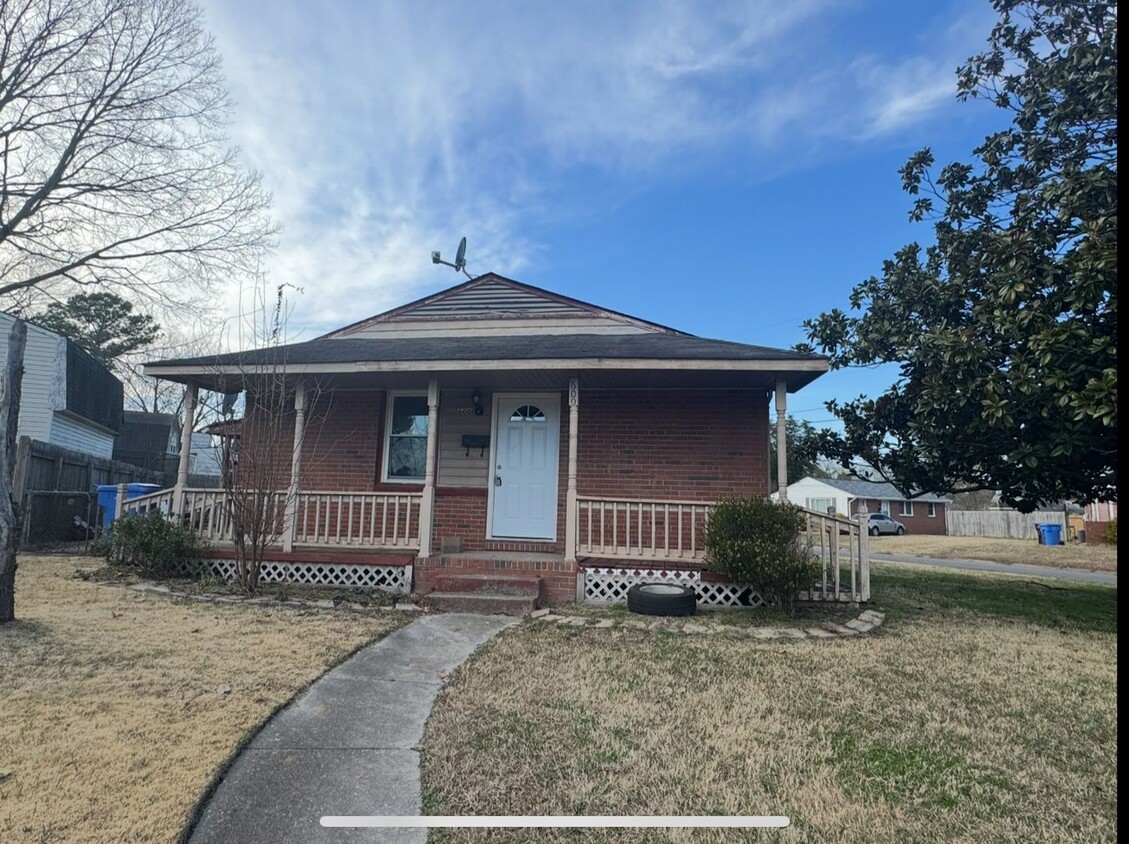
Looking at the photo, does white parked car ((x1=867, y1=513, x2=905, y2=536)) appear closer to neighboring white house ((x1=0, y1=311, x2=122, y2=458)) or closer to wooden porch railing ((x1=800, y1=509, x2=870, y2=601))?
wooden porch railing ((x1=800, y1=509, x2=870, y2=601))

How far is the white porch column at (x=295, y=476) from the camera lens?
761 cm

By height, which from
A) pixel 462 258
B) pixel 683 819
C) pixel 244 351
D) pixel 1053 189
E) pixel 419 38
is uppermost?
pixel 419 38

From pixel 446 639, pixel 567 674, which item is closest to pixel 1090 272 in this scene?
pixel 567 674

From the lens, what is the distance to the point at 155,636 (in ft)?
16.1

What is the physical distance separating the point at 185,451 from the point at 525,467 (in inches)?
181

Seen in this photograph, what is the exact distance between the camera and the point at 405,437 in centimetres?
907

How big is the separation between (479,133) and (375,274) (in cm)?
433

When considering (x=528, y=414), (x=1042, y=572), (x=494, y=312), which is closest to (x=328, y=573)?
(x=528, y=414)

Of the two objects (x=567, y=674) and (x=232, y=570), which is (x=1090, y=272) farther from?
(x=232, y=570)

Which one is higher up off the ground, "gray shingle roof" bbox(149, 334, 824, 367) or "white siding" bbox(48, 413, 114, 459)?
"gray shingle roof" bbox(149, 334, 824, 367)

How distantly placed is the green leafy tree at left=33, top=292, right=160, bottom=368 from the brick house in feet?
68.5

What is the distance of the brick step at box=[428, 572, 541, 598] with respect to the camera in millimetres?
6824

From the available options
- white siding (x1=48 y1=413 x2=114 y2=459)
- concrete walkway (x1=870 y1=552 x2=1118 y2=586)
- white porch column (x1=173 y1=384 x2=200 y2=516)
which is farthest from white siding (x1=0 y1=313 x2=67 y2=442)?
concrete walkway (x1=870 y1=552 x2=1118 y2=586)

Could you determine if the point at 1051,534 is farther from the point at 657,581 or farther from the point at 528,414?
the point at 528,414
